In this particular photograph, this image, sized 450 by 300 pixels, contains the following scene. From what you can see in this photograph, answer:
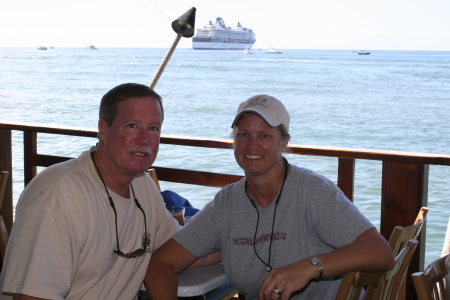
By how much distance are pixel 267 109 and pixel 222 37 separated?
198ft

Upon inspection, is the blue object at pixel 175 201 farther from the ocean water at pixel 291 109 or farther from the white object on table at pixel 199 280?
the ocean water at pixel 291 109

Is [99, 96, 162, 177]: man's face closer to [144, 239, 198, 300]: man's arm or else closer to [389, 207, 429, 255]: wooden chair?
[144, 239, 198, 300]: man's arm

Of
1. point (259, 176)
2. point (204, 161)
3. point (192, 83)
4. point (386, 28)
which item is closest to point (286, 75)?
point (192, 83)

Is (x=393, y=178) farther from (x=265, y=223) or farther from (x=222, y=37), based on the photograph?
(x=222, y=37)

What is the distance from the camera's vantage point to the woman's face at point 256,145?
69.0 inches

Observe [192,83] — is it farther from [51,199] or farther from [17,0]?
[17,0]

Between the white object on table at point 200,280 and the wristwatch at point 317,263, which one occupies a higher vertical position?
the wristwatch at point 317,263

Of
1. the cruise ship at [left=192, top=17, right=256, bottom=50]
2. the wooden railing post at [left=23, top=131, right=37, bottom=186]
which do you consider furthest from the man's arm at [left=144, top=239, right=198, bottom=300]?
the cruise ship at [left=192, top=17, right=256, bottom=50]

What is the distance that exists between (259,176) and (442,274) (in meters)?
0.65

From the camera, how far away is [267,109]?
1760 millimetres

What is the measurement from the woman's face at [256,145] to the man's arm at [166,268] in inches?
13.9

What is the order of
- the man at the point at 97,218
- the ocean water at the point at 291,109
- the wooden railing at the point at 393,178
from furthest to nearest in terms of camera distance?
the ocean water at the point at 291,109, the wooden railing at the point at 393,178, the man at the point at 97,218

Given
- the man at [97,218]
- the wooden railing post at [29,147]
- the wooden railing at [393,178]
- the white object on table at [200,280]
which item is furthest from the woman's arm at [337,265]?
the wooden railing post at [29,147]

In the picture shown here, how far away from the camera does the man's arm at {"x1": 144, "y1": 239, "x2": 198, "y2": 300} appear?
5.45ft
